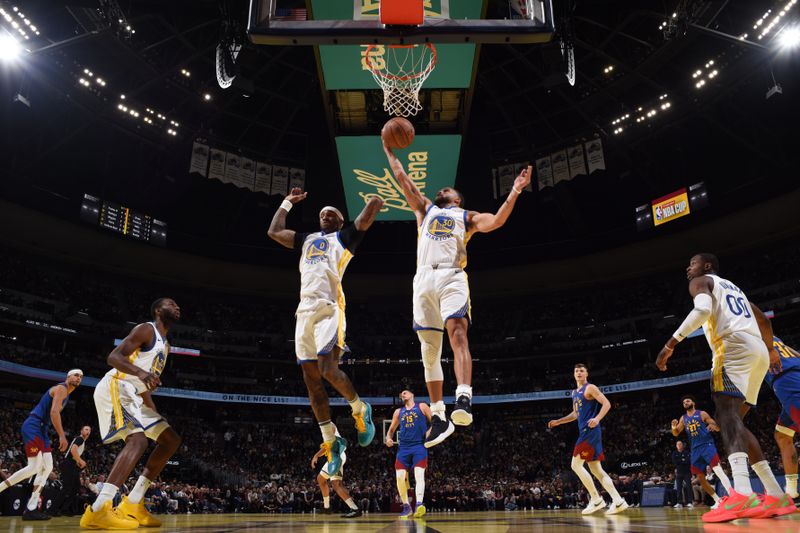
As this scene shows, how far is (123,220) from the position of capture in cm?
2612

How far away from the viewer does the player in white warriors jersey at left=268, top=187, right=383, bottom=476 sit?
590 centimetres

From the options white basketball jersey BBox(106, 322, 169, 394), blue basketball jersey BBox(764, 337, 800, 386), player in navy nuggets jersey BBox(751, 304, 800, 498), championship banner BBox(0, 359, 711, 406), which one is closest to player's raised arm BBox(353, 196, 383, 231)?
white basketball jersey BBox(106, 322, 169, 394)

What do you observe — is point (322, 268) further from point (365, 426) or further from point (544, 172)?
point (544, 172)

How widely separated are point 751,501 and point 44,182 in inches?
1069

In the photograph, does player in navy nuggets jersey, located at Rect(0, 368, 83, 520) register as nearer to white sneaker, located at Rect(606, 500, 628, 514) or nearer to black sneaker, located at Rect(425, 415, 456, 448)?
black sneaker, located at Rect(425, 415, 456, 448)

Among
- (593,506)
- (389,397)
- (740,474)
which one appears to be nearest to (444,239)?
(740,474)

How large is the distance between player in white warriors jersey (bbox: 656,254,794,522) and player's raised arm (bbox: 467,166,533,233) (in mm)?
1691

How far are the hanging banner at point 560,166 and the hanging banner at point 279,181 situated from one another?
1149 cm

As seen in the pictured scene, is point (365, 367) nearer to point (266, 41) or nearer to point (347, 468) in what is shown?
point (347, 468)

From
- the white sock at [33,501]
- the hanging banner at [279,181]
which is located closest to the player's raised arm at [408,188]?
the white sock at [33,501]

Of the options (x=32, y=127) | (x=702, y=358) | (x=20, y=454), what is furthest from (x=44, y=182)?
(x=702, y=358)

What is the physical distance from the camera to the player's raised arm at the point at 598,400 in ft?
28.7

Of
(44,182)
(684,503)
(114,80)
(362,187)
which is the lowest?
(684,503)

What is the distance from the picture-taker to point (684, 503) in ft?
43.0
